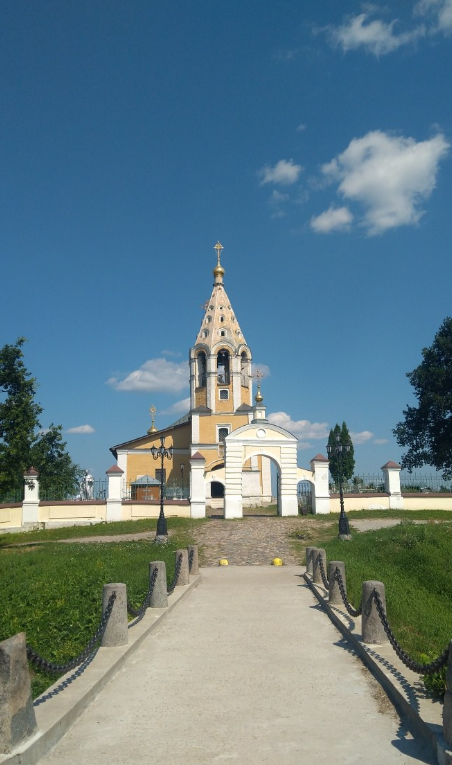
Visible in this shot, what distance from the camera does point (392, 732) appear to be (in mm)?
4527

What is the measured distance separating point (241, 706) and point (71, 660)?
71.6 inches

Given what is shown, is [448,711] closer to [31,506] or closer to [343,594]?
[343,594]

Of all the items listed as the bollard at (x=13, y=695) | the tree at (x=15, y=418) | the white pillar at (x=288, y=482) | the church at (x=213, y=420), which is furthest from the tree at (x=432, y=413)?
the bollard at (x=13, y=695)

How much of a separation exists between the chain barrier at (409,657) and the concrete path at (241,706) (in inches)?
14.6

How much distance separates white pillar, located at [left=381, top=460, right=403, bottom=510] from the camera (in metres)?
27.8

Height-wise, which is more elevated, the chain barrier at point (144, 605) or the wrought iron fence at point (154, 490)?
the wrought iron fence at point (154, 490)

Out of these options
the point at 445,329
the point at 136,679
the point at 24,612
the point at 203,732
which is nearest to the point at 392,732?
the point at 203,732

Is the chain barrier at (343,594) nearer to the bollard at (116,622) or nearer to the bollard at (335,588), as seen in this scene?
the bollard at (335,588)

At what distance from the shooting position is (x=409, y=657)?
5.52 m

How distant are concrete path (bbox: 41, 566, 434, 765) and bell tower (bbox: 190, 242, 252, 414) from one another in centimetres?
3239

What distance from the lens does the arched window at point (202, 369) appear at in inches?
1639

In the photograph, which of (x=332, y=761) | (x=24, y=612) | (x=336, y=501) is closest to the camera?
(x=332, y=761)

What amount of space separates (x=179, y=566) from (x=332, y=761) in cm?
760

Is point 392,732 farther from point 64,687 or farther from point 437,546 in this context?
point 437,546
